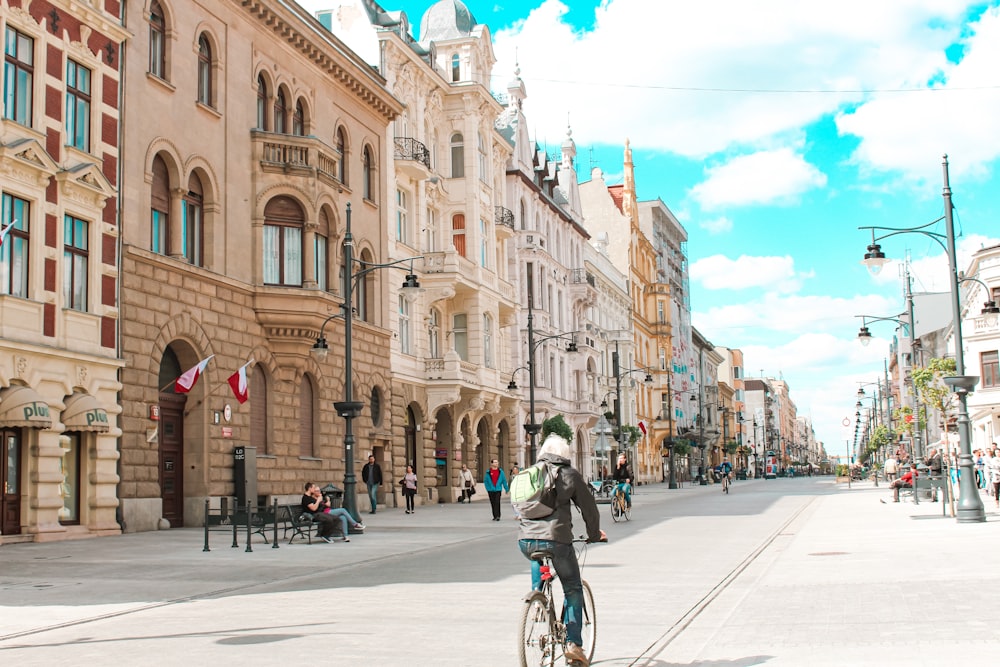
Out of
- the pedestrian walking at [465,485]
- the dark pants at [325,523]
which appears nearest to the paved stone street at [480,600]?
the dark pants at [325,523]

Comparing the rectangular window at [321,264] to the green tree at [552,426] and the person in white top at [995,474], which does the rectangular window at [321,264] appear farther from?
the green tree at [552,426]

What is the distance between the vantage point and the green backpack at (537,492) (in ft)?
25.2

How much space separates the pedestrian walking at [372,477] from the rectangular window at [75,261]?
1176 cm

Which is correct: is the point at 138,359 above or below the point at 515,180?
below

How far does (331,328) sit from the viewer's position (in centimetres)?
3359

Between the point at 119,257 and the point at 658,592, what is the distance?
16.1 meters

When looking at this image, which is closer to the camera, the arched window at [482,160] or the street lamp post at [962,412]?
the street lamp post at [962,412]

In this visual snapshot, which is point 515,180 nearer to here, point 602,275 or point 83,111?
point 602,275

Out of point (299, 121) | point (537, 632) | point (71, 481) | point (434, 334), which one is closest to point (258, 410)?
point (71, 481)

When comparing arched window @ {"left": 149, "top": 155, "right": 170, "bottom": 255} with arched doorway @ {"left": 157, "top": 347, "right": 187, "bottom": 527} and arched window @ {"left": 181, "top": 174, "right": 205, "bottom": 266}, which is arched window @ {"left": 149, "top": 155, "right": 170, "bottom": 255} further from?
arched doorway @ {"left": 157, "top": 347, "right": 187, "bottom": 527}

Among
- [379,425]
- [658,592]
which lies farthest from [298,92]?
[658,592]

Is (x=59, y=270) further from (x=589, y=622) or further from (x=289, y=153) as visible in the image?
(x=589, y=622)

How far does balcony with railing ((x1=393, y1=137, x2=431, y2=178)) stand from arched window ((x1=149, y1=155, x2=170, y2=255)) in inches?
555

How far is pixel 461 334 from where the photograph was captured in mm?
46375
